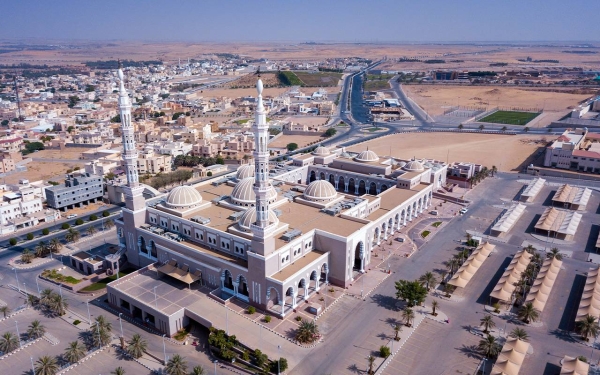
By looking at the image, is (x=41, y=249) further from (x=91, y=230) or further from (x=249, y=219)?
(x=249, y=219)

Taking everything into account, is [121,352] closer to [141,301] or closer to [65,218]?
[141,301]

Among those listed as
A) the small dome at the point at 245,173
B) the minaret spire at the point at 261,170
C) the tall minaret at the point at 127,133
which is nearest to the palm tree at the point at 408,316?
the minaret spire at the point at 261,170

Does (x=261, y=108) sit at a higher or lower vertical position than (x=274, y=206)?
higher

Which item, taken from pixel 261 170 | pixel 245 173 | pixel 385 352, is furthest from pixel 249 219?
pixel 385 352

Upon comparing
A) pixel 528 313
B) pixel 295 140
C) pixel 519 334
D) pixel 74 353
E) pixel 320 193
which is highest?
pixel 320 193

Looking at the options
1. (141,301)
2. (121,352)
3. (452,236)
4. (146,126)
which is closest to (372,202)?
(452,236)
